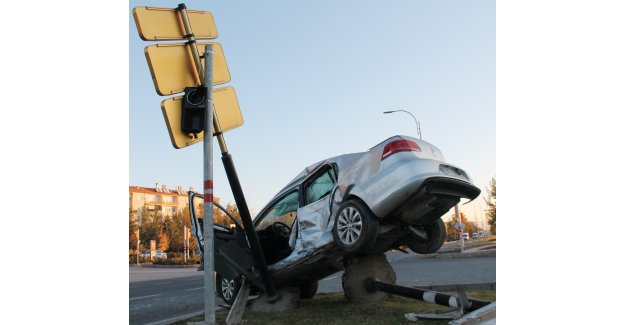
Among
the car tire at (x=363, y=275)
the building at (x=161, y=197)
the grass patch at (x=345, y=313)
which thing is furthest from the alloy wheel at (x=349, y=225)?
the building at (x=161, y=197)

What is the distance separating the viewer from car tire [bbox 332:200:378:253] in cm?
499

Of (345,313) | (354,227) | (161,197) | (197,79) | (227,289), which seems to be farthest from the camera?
(161,197)

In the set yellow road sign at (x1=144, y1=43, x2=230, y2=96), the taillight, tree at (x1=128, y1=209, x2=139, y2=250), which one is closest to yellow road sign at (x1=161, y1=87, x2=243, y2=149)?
yellow road sign at (x1=144, y1=43, x2=230, y2=96)

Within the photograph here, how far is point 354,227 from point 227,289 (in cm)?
296

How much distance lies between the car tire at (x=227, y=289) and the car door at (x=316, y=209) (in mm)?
1461

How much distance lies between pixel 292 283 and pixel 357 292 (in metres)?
0.90

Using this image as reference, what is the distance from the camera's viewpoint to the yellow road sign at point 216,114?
5.05 metres

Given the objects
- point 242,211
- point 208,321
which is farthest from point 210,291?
point 242,211

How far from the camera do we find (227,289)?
7273mm

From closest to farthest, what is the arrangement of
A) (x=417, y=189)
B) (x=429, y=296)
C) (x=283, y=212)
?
(x=417, y=189), (x=429, y=296), (x=283, y=212)

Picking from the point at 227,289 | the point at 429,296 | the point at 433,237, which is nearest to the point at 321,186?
the point at 433,237

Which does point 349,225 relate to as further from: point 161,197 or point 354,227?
point 161,197

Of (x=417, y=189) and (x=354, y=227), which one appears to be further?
(x=354, y=227)

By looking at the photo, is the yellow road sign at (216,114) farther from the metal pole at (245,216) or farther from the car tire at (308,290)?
the car tire at (308,290)
